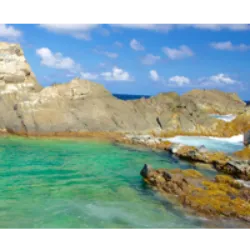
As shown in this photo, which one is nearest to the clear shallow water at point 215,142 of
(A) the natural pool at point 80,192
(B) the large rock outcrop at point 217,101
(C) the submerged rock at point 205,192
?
(A) the natural pool at point 80,192

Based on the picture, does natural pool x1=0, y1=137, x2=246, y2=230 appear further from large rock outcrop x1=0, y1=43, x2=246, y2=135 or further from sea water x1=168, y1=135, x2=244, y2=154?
large rock outcrop x1=0, y1=43, x2=246, y2=135

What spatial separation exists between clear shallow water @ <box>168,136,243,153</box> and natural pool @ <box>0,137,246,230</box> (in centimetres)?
614

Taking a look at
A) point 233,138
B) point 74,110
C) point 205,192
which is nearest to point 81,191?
point 205,192

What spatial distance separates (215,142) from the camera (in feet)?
111

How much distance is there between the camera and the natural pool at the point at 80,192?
→ 485 inches

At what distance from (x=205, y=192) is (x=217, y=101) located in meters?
62.7

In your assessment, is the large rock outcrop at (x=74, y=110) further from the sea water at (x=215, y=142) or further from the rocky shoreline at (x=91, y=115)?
the sea water at (x=215, y=142)

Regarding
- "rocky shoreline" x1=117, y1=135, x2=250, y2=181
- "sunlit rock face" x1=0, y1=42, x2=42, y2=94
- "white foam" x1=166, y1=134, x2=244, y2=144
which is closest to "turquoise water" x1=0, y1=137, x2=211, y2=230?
"rocky shoreline" x1=117, y1=135, x2=250, y2=181

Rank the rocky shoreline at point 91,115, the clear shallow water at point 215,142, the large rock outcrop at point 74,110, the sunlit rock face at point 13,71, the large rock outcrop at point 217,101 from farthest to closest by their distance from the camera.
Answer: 1. the large rock outcrop at point 217,101
2. the sunlit rock face at point 13,71
3. the large rock outcrop at point 74,110
4. the rocky shoreline at point 91,115
5. the clear shallow water at point 215,142

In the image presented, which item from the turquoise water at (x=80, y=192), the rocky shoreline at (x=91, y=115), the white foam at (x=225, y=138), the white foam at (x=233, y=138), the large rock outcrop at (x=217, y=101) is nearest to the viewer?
the turquoise water at (x=80, y=192)

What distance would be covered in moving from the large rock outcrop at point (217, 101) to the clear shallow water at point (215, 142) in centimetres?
3314

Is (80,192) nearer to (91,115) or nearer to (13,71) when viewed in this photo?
(91,115)

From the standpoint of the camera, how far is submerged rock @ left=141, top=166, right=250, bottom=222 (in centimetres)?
1358

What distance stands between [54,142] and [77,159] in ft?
23.4
